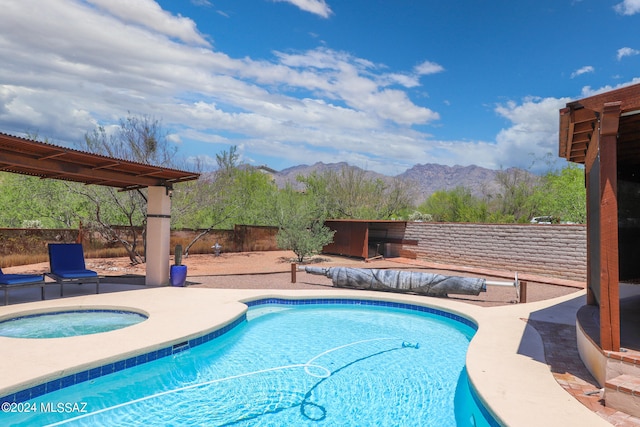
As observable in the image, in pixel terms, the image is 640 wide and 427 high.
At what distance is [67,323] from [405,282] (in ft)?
24.0

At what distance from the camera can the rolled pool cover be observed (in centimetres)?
949

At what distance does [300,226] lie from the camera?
1697 cm

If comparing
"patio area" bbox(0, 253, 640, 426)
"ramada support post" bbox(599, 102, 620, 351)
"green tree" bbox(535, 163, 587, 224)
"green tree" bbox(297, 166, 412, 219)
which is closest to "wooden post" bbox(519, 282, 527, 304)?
"patio area" bbox(0, 253, 640, 426)

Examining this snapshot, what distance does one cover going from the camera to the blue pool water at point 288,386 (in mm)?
4176

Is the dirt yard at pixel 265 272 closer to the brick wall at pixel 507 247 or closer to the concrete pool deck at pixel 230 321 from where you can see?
the concrete pool deck at pixel 230 321

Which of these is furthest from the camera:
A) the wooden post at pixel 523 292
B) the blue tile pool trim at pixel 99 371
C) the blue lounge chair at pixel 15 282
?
the wooden post at pixel 523 292

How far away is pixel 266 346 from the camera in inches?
258

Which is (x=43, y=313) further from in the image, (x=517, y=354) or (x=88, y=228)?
(x=88, y=228)

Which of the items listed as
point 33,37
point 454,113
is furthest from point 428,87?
point 33,37

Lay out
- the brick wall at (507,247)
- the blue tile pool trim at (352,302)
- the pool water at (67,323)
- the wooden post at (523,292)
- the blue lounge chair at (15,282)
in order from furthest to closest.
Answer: the brick wall at (507,247), the wooden post at (523,292), the blue tile pool trim at (352,302), the blue lounge chair at (15,282), the pool water at (67,323)

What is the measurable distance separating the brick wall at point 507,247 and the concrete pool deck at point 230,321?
3.70 meters

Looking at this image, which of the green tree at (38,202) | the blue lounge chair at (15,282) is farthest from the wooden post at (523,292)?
the green tree at (38,202)

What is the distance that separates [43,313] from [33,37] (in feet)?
49.5

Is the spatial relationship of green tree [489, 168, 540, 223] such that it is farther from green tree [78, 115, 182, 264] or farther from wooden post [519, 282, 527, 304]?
green tree [78, 115, 182, 264]
